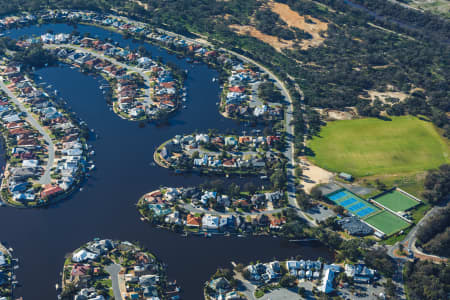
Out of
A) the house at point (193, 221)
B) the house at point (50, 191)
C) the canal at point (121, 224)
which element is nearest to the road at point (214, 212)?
the house at point (193, 221)

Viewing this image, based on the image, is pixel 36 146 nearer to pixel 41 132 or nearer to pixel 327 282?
pixel 41 132

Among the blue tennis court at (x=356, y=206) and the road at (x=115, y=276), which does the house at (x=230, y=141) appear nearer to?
the blue tennis court at (x=356, y=206)

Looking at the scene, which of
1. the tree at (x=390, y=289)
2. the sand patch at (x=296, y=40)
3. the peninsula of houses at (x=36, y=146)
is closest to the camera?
the tree at (x=390, y=289)

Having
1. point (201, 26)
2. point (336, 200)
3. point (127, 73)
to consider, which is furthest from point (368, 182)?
point (201, 26)

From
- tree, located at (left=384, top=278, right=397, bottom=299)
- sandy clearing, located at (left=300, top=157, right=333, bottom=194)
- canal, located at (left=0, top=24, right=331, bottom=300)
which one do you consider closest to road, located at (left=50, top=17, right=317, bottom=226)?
sandy clearing, located at (left=300, top=157, right=333, bottom=194)

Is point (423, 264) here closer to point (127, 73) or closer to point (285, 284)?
point (285, 284)

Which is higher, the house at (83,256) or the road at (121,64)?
the road at (121,64)
